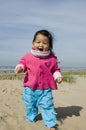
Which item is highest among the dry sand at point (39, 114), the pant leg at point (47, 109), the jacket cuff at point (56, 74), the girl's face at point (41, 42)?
the girl's face at point (41, 42)

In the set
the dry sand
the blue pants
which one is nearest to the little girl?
the blue pants

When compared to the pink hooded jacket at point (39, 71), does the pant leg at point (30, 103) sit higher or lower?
lower

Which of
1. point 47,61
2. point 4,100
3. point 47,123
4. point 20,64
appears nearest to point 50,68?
point 47,61

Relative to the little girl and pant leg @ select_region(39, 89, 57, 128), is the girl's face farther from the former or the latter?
pant leg @ select_region(39, 89, 57, 128)

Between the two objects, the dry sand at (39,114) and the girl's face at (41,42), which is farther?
the girl's face at (41,42)

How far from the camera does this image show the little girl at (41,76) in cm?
538

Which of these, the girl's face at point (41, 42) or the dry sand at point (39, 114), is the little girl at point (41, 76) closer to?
the girl's face at point (41, 42)

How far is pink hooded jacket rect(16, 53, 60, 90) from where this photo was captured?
5.39 m

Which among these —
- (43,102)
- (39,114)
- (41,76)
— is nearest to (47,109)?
(43,102)

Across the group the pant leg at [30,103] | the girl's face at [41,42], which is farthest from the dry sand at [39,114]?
the girl's face at [41,42]

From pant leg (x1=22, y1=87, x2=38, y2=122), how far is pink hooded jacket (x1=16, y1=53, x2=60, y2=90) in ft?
0.39

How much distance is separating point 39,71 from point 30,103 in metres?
0.56

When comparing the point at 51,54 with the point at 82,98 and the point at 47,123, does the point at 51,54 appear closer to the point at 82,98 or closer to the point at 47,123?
the point at 47,123

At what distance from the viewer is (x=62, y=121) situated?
5793mm
